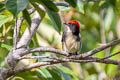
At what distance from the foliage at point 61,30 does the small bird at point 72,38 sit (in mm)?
194

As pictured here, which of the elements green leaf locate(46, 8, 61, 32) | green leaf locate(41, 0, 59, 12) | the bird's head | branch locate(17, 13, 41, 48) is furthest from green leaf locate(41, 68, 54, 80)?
green leaf locate(41, 0, 59, 12)

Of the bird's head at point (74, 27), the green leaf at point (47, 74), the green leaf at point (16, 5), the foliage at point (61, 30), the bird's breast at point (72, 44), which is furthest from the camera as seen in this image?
the bird's head at point (74, 27)

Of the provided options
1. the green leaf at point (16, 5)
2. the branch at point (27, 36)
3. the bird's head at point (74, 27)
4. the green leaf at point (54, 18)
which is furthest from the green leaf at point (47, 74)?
the green leaf at point (16, 5)

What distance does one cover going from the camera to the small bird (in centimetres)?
365

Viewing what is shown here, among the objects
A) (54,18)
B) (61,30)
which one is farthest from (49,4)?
(61,30)

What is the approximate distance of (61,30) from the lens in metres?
3.55

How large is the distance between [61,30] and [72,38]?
0.20 meters

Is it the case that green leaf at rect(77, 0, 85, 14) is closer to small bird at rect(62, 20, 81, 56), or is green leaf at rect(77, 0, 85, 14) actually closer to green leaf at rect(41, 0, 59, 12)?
small bird at rect(62, 20, 81, 56)

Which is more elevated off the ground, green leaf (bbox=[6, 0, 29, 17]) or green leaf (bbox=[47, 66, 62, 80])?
green leaf (bbox=[6, 0, 29, 17])

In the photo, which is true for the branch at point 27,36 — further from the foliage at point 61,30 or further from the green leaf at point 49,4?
the green leaf at point 49,4

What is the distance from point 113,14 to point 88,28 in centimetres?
64

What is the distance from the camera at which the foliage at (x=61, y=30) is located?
2.01 m

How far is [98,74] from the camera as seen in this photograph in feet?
17.7

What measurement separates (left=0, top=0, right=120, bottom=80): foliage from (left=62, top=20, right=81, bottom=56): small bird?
194 millimetres
